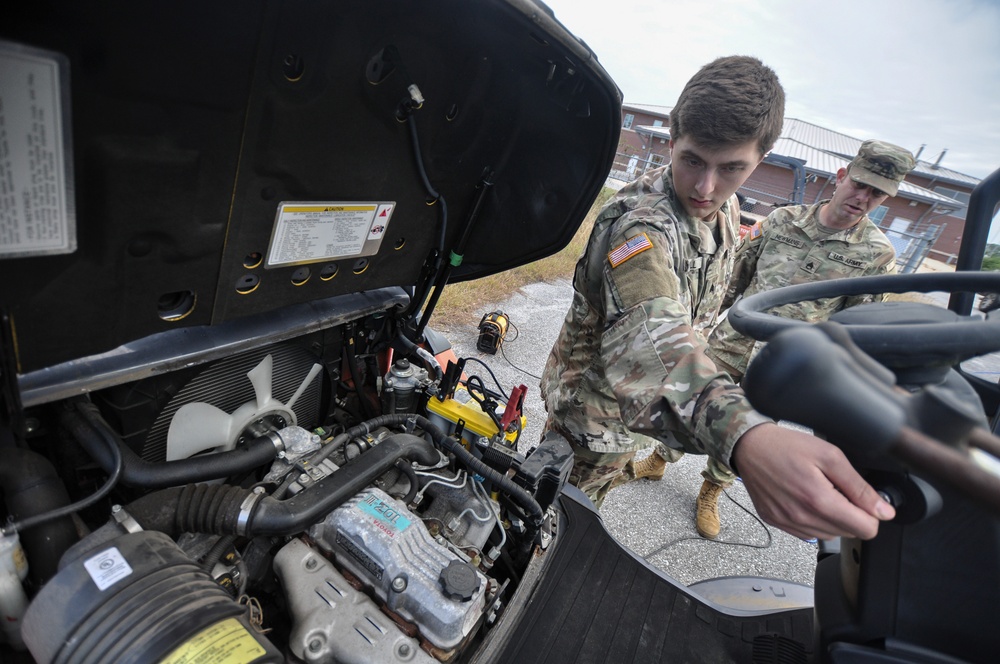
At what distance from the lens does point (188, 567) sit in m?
0.87

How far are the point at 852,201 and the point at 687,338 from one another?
9.23 ft

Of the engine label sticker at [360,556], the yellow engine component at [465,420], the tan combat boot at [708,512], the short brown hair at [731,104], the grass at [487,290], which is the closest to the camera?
the engine label sticker at [360,556]

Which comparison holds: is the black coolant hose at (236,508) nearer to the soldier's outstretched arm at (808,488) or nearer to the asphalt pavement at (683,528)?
the soldier's outstretched arm at (808,488)

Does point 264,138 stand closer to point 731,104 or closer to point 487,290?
point 731,104

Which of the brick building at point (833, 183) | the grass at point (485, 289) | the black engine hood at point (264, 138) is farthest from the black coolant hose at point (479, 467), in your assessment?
the brick building at point (833, 183)

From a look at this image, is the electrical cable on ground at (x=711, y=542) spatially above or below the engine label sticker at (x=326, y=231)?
below

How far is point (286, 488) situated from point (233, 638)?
464 mm

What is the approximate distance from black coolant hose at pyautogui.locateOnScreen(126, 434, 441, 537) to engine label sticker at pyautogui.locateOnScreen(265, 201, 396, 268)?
56 cm

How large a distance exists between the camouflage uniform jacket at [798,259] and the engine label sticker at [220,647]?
3098mm

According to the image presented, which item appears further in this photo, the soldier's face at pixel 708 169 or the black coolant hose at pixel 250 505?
the soldier's face at pixel 708 169

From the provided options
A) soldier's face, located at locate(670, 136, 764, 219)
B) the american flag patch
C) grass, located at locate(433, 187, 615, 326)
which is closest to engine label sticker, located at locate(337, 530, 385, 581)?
the american flag patch

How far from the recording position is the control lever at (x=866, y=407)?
0.42 m

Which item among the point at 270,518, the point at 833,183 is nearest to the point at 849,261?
the point at 270,518

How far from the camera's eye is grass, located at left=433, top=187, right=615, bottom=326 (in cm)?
457
